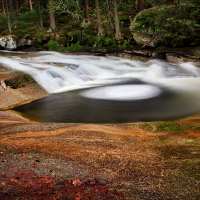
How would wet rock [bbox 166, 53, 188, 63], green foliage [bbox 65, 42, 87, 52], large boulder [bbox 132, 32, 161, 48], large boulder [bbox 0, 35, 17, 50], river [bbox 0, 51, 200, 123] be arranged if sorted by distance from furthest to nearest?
green foliage [bbox 65, 42, 87, 52] < large boulder [bbox 0, 35, 17, 50] < large boulder [bbox 132, 32, 161, 48] < wet rock [bbox 166, 53, 188, 63] < river [bbox 0, 51, 200, 123]

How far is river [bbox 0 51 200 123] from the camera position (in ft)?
22.6

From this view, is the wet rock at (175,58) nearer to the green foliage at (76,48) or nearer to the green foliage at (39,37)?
the green foliage at (76,48)

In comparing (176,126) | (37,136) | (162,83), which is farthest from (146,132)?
(162,83)

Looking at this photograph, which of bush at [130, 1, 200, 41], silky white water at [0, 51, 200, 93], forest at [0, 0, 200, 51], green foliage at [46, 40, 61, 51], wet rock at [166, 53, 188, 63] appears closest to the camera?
silky white water at [0, 51, 200, 93]

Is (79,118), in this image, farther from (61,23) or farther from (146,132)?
(61,23)

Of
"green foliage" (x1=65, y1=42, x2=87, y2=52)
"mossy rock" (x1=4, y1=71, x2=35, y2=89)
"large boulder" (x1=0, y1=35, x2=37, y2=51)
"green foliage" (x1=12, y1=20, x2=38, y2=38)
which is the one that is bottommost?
"mossy rock" (x1=4, y1=71, x2=35, y2=89)

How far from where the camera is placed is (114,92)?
32.1 ft

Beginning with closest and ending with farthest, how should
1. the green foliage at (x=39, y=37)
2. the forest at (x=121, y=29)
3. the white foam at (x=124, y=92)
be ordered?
1. the white foam at (x=124, y=92)
2. the forest at (x=121, y=29)
3. the green foliage at (x=39, y=37)

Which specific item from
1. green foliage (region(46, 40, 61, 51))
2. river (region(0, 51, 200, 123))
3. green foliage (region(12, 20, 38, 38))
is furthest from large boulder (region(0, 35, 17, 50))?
river (region(0, 51, 200, 123))

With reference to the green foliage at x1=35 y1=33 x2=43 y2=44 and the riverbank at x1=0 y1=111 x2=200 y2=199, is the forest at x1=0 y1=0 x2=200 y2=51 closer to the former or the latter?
the green foliage at x1=35 y1=33 x2=43 y2=44

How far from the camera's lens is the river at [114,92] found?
6895 mm

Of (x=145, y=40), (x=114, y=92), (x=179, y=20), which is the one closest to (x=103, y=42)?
(x=145, y=40)

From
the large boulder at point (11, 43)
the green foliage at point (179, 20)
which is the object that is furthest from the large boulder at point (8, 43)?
the green foliage at point (179, 20)

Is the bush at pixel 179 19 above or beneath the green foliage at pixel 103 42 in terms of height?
above
